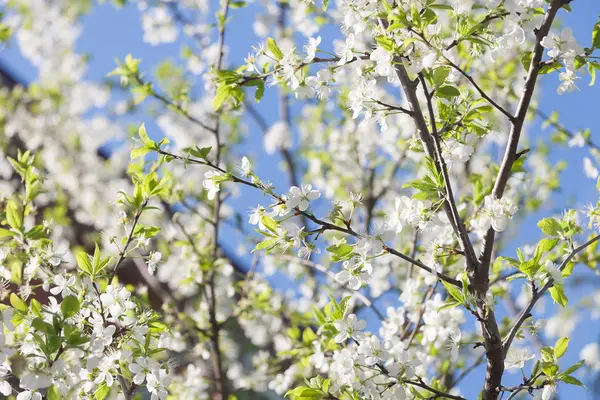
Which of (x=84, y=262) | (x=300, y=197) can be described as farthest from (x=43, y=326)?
(x=300, y=197)

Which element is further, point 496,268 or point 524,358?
point 496,268

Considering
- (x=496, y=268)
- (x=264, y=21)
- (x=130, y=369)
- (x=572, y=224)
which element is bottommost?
(x=130, y=369)

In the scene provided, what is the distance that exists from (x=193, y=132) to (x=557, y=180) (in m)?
3.10

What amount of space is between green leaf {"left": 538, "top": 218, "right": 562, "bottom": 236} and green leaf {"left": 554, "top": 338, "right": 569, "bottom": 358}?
0.89 feet

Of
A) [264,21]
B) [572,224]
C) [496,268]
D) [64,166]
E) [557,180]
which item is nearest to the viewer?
[572,224]

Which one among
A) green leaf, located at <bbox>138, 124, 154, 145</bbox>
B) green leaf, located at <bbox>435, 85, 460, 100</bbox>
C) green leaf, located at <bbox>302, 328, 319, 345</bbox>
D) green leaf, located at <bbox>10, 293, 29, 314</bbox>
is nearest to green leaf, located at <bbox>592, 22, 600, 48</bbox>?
green leaf, located at <bbox>435, 85, 460, 100</bbox>

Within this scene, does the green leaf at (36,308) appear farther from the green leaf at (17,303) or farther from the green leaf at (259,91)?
the green leaf at (259,91)

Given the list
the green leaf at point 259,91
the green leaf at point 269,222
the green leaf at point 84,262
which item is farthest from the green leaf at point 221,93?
the green leaf at point 84,262

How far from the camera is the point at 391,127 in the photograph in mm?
3816

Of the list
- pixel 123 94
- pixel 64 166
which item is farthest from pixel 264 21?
pixel 64 166

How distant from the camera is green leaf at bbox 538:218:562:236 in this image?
1.54 metres

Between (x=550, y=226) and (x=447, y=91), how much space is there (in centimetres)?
43

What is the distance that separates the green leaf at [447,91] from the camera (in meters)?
1.48

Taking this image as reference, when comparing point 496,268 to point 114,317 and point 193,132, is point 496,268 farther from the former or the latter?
point 193,132
